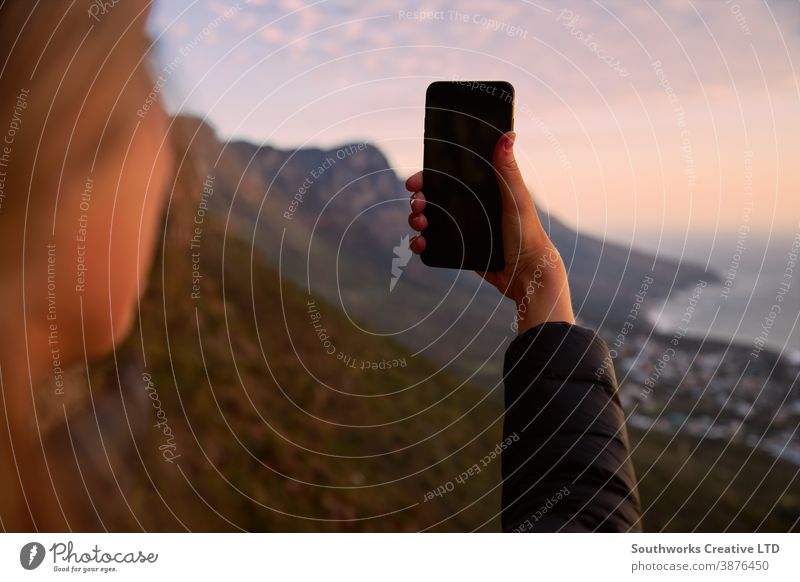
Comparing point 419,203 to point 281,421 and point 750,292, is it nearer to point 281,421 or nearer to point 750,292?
point 750,292

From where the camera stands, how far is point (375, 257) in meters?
1.11

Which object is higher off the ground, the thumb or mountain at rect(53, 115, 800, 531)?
the thumb

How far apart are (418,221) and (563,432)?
222 millimetres

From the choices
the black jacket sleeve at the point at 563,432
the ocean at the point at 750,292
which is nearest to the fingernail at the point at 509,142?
the black jacket sleeve at the point at 563,432

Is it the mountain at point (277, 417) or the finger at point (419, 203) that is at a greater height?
the finger at point (419, 203)

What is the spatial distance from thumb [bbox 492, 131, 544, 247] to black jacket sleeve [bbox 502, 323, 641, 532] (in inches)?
4.5

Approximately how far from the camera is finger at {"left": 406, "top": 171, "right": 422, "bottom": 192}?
21.3 inches

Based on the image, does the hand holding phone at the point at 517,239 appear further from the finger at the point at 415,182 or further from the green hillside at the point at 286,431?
the green hillside at the point at 286,431

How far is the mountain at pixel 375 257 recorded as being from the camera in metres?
0.85

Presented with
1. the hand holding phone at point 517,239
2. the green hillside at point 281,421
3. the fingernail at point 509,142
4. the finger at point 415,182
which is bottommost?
the green hillside at point 281,421

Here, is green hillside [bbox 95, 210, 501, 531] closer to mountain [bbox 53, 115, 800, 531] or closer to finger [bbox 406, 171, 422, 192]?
mountain [bbox 53, 115, 800, 531]

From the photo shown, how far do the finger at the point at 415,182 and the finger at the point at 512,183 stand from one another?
0.06 metres
